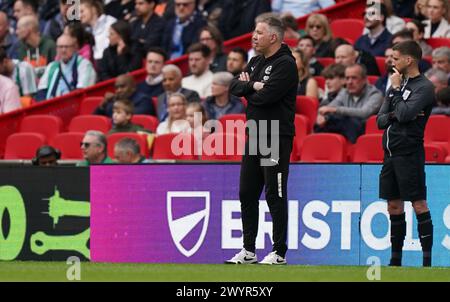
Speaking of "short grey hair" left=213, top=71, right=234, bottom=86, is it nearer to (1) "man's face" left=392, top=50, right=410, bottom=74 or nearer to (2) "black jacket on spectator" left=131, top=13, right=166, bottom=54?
(2) "black jacket on spectator" left=131, top=13, right=166, bottom=54

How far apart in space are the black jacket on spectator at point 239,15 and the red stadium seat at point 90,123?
116 inches

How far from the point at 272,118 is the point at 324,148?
4.17 meters

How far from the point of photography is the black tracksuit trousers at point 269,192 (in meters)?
12.0

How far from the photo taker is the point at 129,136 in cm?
1719

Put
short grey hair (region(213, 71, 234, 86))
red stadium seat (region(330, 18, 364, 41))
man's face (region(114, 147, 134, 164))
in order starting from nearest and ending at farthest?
man's face (region(114, 147, 134, 164)) < short grey hair (region(213, 71, 234, 86)) < red stadium seat (region(330, 18, 364, 41))

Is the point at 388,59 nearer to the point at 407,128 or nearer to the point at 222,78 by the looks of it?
the point at 222,78

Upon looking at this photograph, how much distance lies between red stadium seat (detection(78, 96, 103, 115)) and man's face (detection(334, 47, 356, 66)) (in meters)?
3.57

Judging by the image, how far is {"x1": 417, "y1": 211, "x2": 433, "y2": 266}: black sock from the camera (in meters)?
12.4

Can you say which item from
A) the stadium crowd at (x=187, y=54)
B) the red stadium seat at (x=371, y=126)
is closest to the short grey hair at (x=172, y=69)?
the stadium crowd at (x=187, y=54)

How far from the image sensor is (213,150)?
1588cm

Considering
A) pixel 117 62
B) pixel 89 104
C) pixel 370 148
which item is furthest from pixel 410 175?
pixel 117 62

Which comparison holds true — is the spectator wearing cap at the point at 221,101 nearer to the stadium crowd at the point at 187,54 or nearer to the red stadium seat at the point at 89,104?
the stadium crowd at the point at 187,54

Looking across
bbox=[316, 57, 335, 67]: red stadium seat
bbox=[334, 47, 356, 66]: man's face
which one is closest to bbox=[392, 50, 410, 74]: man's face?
bbox=[334, 47, 356, 66]: man's face

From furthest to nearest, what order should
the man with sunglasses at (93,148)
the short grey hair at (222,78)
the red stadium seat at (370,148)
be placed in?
the short grey hair at (222,78) < the man with sunglasses at (93,148) < the red stadium seat at (370,148)
